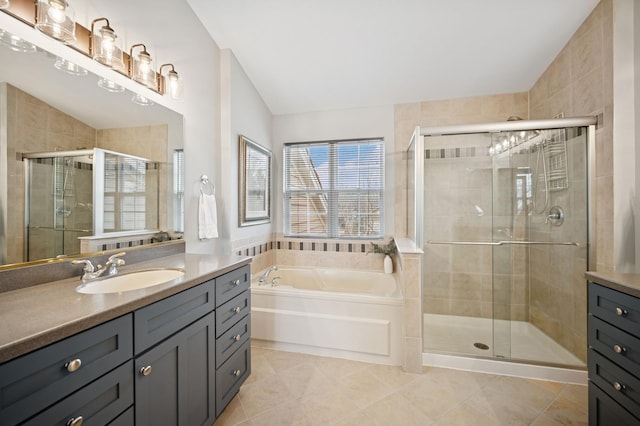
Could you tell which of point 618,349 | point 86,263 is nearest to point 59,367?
point 86,263

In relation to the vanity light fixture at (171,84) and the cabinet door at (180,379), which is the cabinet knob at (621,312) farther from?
the vanity light fixture at (171,84)

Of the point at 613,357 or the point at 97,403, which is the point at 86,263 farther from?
the point at 613,357

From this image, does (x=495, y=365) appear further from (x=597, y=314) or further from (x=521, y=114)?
(x=521, y=114)

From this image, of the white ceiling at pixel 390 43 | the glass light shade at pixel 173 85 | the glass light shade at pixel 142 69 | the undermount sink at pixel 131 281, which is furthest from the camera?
the white ceiling at pixel 390 43

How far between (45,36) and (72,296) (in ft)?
3.99

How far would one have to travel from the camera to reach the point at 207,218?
7.34 feet

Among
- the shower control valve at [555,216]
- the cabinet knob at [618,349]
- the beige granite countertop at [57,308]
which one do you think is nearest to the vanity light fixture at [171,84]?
the beige granite countertop at [57,308]

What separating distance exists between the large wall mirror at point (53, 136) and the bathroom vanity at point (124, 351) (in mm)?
257

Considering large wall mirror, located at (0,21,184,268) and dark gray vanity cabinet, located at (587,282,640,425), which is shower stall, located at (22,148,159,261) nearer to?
large wall mirror, located at (0,21,184,268)

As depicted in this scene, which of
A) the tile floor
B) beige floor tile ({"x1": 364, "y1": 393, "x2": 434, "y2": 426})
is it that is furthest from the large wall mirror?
beige floor tile ({"x1": 364, "y1": 393, "x2": 434, "y2": 426})

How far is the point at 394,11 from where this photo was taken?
6.86 ft

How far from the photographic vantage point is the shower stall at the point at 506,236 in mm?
2080

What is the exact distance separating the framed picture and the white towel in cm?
41

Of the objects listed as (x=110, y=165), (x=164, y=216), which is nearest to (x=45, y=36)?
(x=110, y=165)
